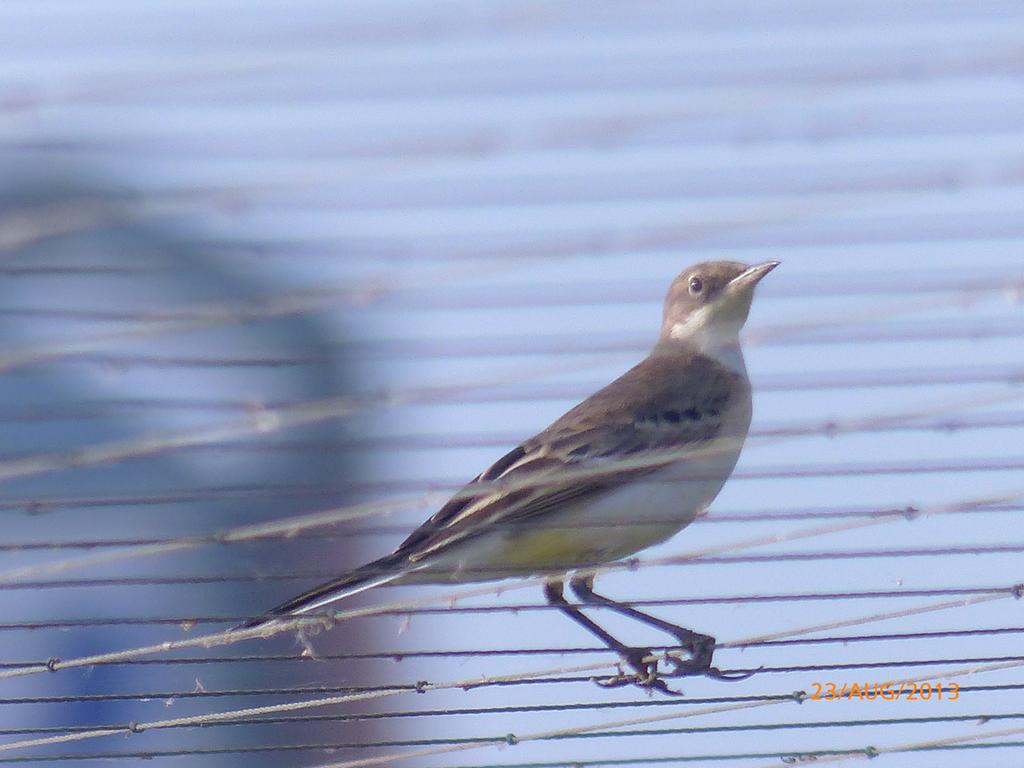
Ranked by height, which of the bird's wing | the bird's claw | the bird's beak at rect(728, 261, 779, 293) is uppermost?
the bird's beak at rect(728, 261, 779, 293)

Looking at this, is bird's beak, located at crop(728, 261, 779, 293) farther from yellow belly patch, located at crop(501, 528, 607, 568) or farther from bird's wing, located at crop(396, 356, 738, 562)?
yellow belly patch, located at crop(501, 528, 607, 568)

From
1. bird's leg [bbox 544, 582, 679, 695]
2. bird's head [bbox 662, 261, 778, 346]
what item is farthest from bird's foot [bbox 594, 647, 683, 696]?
bird's head [bbox 662, 261, 778, 346]

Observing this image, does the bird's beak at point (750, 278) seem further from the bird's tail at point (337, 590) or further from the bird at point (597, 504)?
the bird's tail at point (337, 590)

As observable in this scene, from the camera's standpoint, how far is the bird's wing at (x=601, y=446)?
5809 millimetres

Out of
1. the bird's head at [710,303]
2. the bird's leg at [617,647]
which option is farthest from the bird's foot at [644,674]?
the bird's head at [710,303]

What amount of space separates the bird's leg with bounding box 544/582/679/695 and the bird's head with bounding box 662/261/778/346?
4.57ft

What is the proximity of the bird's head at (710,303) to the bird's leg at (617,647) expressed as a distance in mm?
1394

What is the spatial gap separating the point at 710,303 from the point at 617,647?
2159 millimetres

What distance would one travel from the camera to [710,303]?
24.9ft

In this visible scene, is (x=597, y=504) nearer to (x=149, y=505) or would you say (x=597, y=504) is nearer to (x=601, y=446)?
(x=601, y=446)

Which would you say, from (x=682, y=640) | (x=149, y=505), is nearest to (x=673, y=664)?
(x=682, y=640)

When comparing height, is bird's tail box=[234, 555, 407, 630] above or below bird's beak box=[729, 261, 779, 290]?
below

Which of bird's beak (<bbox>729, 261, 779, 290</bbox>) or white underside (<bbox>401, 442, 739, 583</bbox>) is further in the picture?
bird's beak (<bbox>729, 261, 779, 290</bbox>)

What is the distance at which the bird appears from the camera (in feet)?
18.6
